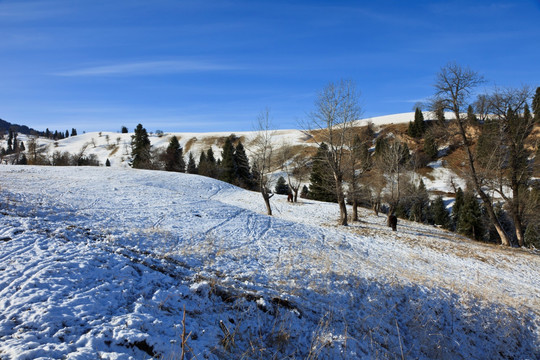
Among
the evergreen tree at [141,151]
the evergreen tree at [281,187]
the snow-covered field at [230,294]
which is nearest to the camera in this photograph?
the snow-covered field at [230,294]

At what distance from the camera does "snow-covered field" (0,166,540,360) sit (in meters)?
4.21

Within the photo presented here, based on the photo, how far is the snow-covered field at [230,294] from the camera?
421 centimetres

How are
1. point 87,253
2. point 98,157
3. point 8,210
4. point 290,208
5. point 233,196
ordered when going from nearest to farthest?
1. point 87,253
2. point 8,210
3. point 290,208
4. point 233,196
5. point 98,157

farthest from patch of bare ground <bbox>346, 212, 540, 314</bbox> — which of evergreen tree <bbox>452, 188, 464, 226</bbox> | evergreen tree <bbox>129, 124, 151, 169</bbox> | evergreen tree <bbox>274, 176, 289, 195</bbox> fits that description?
evergreen tree <bbox>129, 124, 151, 169</bbox>

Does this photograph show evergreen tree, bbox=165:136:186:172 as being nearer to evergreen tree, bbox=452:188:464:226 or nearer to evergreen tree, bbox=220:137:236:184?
evergreen tree, bbox=220:137:236:184

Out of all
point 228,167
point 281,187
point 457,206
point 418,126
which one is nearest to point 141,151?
point 228,167

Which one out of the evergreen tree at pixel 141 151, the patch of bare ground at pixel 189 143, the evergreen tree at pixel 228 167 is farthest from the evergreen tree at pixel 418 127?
the patch of bare ground at pixel 189 143

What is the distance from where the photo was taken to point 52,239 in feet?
23.0

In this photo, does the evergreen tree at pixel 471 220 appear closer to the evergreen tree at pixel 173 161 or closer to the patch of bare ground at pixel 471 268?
the patch of bare ground at pixel 471 268

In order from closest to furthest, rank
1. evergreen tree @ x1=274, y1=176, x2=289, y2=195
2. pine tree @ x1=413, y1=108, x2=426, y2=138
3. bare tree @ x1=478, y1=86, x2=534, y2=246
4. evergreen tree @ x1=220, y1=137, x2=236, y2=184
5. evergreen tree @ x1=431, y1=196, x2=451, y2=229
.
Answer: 1. bare tree @ x1=478, y1=86, x2=534, y2=246
2. evergreen tree @ x1=431, y1=196, x2=451, y2=229
3. evergreen tree @ x1=220, y1=137, x2=236, y2=184
4. evergreen tree @ x1=274, y1=176, x2=289, y2=195
5. pine tree @ x1=413, y1=108, x2=426, y2=138

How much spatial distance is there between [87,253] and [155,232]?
4.13 m

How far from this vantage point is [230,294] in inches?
239

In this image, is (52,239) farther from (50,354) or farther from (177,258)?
(50,354)

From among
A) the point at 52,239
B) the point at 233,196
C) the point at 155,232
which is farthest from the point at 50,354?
the point at 233,196
